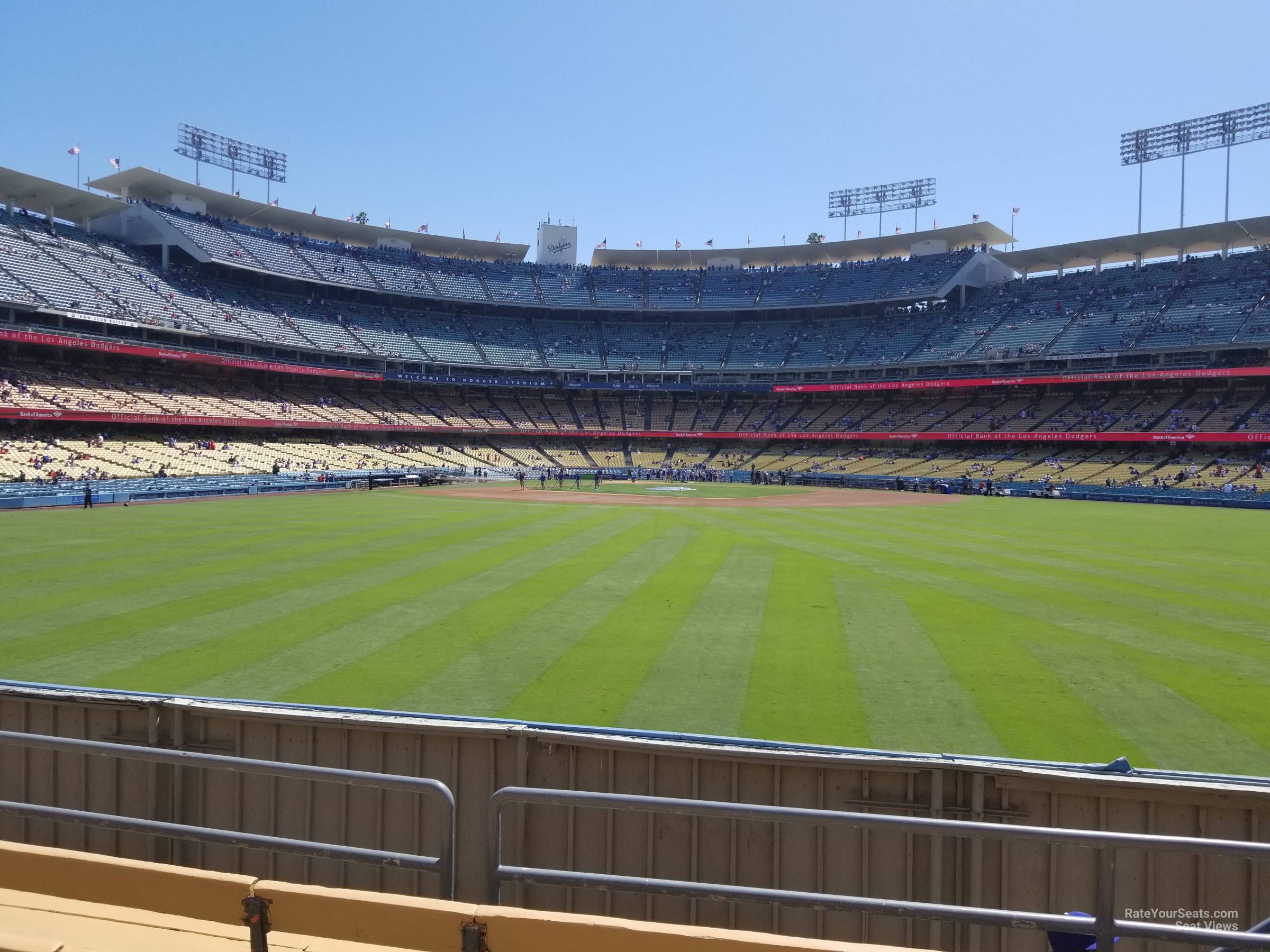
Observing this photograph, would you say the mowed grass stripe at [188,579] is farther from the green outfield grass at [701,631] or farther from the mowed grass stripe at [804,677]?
the mowed grass stripe at [804,677]

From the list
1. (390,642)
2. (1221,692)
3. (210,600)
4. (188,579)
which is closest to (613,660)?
(390,642)

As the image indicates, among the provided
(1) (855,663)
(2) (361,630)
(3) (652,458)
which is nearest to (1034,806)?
(1) (855,663)

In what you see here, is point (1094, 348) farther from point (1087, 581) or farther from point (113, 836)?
point (113, 836)

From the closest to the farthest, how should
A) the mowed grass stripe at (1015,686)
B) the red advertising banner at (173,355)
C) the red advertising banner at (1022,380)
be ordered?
the mowed grass stripe at (1015,686)
the red advertising banner at (173,355)
the red advertising banner at (1022,380)

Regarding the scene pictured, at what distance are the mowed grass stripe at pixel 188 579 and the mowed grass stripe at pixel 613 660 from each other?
29.0 ft

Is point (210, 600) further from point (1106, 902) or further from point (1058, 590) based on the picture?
point (1058, 590)

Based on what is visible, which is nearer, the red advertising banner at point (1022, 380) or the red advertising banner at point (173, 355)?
the red advertising banner at point (173, 355)

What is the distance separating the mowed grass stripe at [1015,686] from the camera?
8289mm

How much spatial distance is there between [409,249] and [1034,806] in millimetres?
97399

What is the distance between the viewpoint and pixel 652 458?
8025 cm

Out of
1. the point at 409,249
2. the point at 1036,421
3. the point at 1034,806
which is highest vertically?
the point at 409,249

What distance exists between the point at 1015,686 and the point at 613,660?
5.72 meters

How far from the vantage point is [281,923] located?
3.12 m

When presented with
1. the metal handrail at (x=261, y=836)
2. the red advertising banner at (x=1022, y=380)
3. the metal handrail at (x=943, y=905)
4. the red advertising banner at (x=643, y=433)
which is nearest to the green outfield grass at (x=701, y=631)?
the metal handrail at (x=261, y=836)
